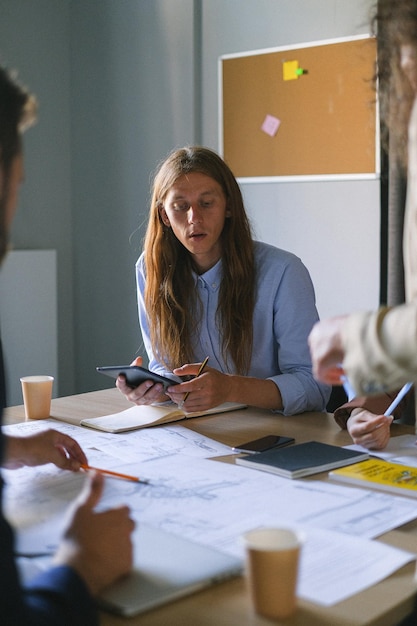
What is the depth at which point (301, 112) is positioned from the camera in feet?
11.2

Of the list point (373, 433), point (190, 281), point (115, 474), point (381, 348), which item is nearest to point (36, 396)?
point (115, 474)

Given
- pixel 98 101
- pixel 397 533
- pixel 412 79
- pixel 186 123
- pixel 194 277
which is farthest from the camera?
pixel 98 101

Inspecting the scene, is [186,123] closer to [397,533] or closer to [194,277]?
[194,277]

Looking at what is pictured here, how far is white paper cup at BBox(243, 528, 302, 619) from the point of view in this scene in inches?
36.8

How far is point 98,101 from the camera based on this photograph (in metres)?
4.18

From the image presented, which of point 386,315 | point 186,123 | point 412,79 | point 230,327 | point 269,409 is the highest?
point 186,123

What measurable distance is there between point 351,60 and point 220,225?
1232mm

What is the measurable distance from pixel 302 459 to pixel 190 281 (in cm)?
99

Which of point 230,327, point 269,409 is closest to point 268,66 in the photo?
point 230,327

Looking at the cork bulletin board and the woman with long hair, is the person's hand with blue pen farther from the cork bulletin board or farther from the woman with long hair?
the cork bulletin board

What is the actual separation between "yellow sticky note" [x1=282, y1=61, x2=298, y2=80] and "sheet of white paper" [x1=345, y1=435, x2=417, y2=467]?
2.05m

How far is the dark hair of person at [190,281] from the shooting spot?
92.9 inches

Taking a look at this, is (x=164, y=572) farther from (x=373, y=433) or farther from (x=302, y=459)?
(x=373, y=433)

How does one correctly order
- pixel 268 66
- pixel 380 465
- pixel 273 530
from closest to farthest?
1. pixel 273 530
2. pixel 380 465
3. pixel 268 66
